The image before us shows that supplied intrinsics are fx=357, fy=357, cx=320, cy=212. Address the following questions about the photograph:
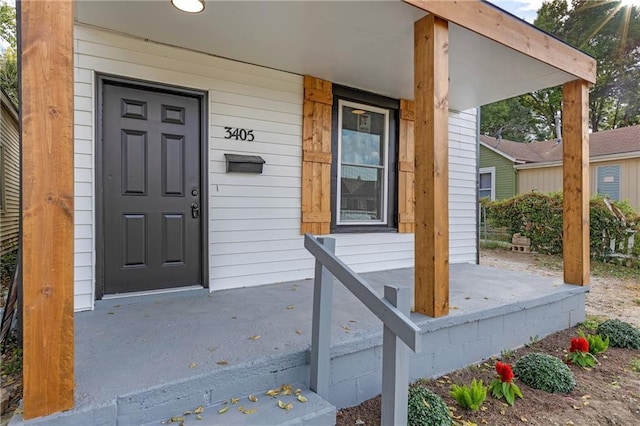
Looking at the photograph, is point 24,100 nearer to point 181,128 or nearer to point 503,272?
point 181,128

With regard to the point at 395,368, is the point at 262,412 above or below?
below

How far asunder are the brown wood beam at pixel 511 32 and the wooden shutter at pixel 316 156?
5.41 ft

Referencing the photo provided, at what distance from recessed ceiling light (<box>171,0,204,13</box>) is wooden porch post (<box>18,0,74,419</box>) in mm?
1094

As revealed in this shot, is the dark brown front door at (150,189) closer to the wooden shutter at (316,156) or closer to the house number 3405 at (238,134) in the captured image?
the house number 3405 at (238,134)

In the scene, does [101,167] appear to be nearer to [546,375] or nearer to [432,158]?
[432,158]

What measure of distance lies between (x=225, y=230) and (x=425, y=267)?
1.87 m

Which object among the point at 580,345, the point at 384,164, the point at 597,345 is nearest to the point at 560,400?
the point at 580,345

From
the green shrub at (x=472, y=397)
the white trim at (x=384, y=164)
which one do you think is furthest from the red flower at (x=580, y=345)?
the white trim at (x=384, y=164)

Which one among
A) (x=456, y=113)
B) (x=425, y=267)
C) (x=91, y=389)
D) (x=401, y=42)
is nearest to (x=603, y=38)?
(x=456, y=113)

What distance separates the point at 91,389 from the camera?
5.21ft

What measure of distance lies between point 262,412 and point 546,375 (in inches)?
81.7

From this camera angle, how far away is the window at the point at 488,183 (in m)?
13.0

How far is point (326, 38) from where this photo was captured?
9.66ft

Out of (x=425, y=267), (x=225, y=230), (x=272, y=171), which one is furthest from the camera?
(x=272, y=171)
